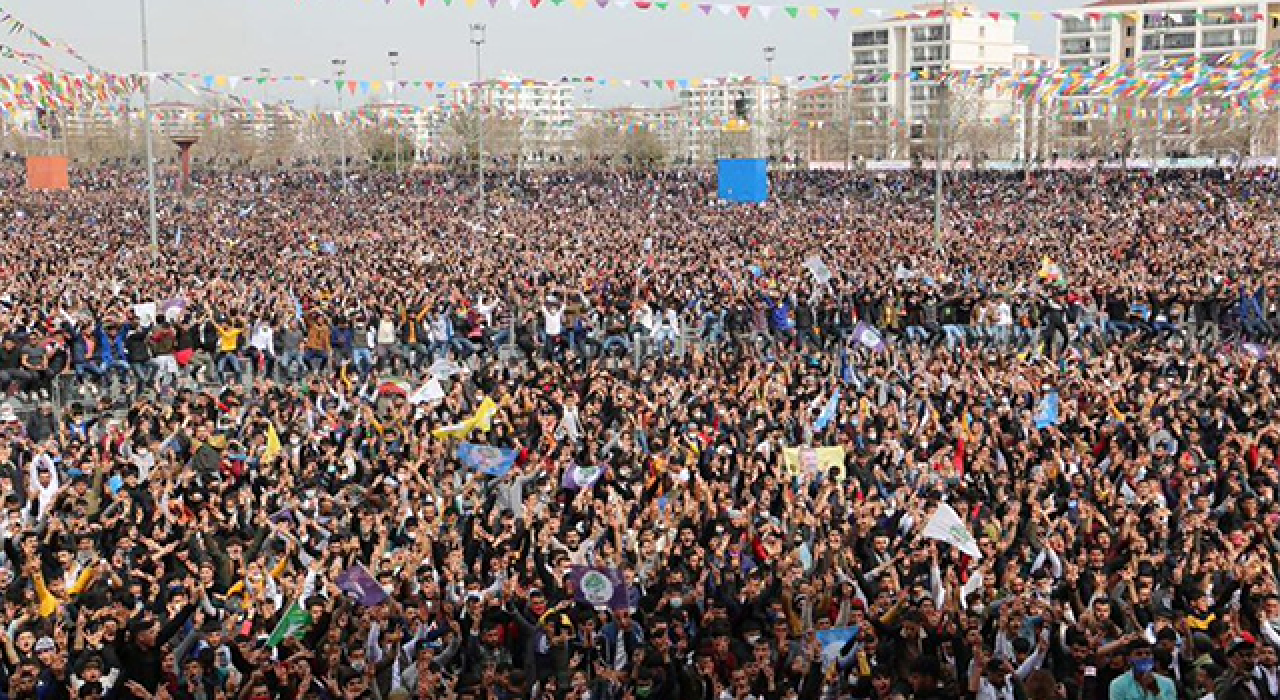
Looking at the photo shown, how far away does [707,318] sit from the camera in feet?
65.8

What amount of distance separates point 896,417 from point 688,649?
20.4 feet

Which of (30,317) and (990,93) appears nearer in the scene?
(30,317)

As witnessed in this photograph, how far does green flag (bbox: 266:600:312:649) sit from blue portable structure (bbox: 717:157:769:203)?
40.9 m

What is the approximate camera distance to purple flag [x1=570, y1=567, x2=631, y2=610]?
8.34m

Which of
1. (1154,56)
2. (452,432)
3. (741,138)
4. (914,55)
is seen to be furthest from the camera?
(914,55)

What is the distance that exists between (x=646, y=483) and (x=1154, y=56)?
9375 centimetres

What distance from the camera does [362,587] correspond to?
8453 mm

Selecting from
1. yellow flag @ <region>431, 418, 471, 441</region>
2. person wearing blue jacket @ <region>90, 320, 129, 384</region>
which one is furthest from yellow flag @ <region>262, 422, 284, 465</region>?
person wearing blue jacket @ <region>90, 320, 129, 384</region>

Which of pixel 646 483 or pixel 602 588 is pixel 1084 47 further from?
pixel 602 588

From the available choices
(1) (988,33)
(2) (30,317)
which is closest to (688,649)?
(2) (30,317)

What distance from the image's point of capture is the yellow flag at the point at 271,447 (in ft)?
40.5

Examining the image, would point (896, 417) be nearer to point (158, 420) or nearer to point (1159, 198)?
point (158, 420)

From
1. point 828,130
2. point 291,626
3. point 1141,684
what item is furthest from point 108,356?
point 828,130

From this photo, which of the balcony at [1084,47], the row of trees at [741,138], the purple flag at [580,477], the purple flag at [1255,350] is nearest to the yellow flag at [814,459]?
the purple flag at [580,477]
